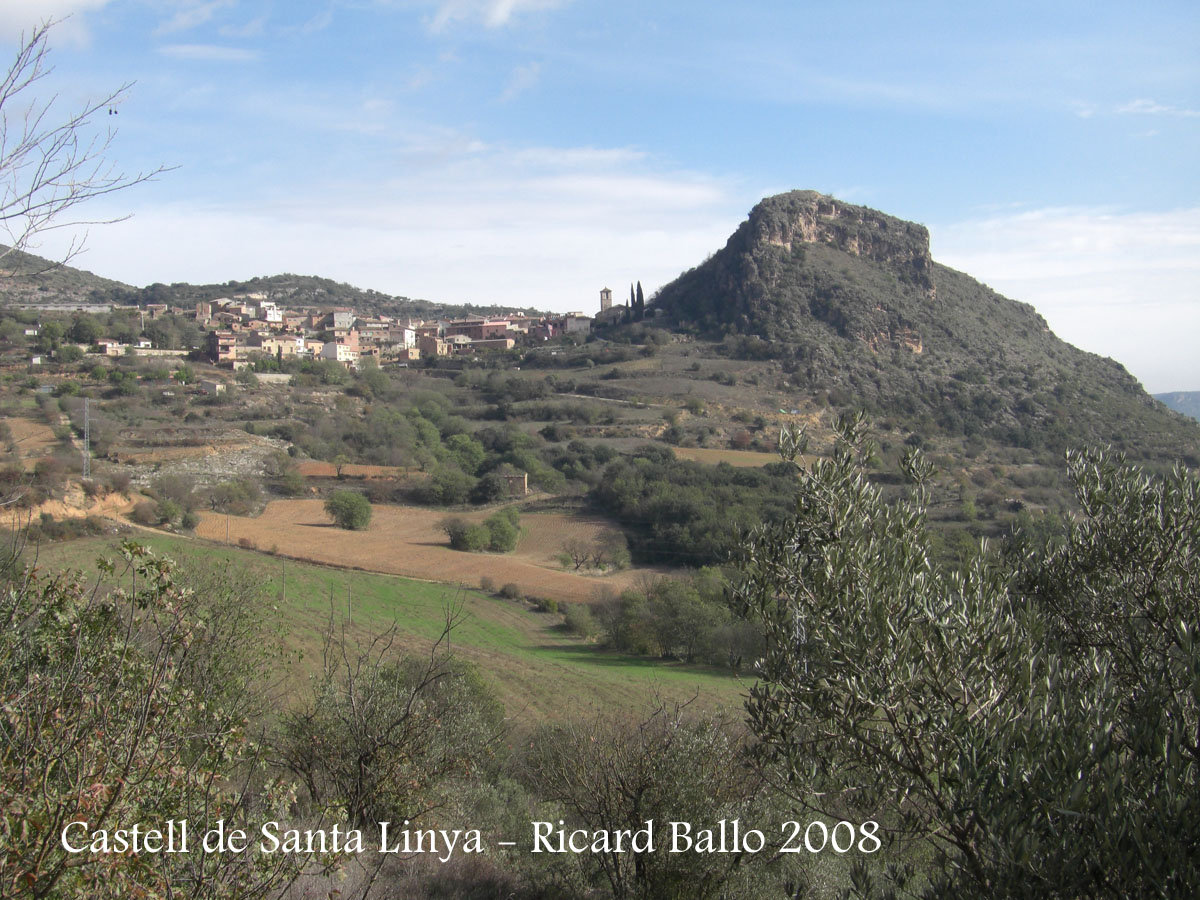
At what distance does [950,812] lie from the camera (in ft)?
9.62

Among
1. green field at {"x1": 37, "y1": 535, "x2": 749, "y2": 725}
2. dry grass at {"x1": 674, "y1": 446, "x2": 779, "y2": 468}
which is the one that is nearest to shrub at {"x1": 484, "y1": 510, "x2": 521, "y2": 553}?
green field at {"x1": 37, "y1": 535, "x2": 749, "y2": 725}

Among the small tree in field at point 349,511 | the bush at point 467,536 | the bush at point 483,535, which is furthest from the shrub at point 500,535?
the small tree in field at point 349,511

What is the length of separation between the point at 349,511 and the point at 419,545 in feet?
12.1

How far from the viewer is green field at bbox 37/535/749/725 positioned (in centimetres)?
1539

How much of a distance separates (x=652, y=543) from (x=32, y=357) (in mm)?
40812

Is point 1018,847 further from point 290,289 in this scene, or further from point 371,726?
point 290,289

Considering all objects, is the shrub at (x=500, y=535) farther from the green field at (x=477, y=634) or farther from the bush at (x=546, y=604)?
the bush at (x=546, y=604)

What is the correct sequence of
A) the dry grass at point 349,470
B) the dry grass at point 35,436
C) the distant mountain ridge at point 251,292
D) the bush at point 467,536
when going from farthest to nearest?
1. the distant mountain ridge at point 251,292
2. the dry grass at point 349,470
3. the bush at point 467,536
4. the dry grass at point 35,436

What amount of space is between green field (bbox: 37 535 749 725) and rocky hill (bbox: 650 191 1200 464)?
26.7m

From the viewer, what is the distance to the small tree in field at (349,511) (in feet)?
112

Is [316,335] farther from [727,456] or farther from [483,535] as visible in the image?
[483,535]

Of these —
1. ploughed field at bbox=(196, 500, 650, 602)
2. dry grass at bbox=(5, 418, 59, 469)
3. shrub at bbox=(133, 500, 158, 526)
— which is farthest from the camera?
dry grass at bbox=(5, 418, 59, 469)

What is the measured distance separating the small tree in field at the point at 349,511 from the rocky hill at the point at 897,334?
29.3 m

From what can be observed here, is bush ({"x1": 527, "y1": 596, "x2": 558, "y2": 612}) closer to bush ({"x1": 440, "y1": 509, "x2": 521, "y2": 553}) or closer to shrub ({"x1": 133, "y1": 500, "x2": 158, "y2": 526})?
bush ({"x1": 440, "y1": 509, "x2": 521, "y2": 553})
